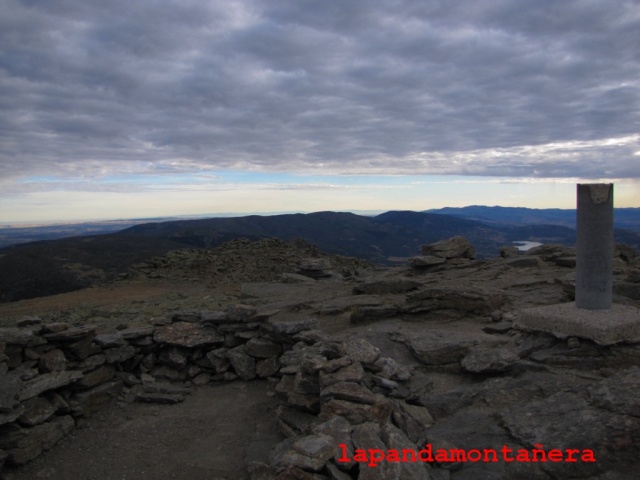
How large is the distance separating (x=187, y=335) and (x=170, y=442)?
11.2ft

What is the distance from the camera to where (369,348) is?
9.46 m

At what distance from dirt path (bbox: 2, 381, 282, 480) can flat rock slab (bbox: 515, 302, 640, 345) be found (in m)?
5.81

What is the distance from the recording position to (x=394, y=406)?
778 centimetres

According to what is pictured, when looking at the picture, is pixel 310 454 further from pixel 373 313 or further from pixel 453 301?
pixel 453 301

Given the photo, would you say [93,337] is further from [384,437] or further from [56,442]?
[384,437]

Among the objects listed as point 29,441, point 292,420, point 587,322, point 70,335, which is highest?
point 587,322

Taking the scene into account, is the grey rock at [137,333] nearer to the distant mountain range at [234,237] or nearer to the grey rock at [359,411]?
the grey rock at [359,411]

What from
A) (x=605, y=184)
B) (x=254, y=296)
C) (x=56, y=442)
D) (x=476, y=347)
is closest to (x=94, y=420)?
(x=56, y=442)

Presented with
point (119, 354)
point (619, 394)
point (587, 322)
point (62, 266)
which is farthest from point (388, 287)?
point (62, 266)

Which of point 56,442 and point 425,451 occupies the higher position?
point 425,451

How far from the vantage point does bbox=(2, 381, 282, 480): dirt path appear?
825cm

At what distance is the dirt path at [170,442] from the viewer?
8250 mm

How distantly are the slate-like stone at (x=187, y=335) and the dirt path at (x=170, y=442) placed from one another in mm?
1412

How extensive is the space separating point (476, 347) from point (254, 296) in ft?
37.8
